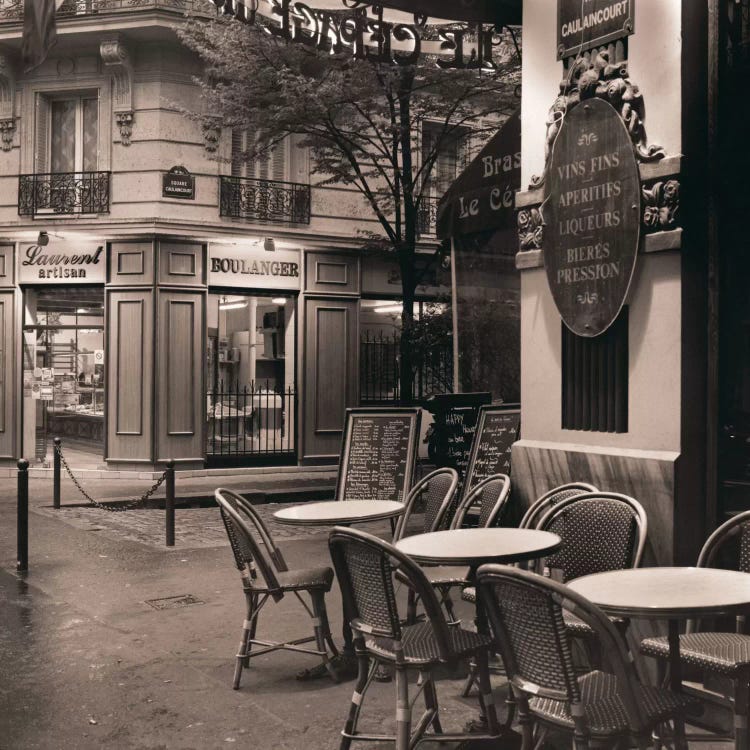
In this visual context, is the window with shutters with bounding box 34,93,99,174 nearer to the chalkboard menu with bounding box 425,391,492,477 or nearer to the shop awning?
the shop awning

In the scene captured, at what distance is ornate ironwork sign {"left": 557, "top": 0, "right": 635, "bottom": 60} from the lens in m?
5.26

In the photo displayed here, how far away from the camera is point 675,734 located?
3377mm

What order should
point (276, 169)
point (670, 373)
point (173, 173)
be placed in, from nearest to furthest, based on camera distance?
point (670, 373), point (173, 173), point (276, 169)

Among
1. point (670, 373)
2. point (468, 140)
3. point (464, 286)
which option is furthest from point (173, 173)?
point (670, 373)

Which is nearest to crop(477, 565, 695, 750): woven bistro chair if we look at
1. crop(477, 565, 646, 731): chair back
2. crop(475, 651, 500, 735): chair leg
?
crop(477, 565, 646, 731): chair back

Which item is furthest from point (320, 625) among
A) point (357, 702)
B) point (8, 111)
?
point (8, 111)

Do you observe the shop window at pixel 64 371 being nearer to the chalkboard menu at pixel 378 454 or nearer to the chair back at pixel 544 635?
the chalkboard menu at pixel 378 454

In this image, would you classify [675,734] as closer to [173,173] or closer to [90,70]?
[173,173]

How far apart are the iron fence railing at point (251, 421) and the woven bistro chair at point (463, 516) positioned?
39.4 feet

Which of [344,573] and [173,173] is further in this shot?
[173,173]

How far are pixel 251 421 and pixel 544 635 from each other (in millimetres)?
14982

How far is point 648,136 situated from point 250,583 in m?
3.22

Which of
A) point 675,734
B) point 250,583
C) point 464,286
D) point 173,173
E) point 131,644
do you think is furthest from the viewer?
point 173,173

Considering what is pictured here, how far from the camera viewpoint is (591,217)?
5477mm
